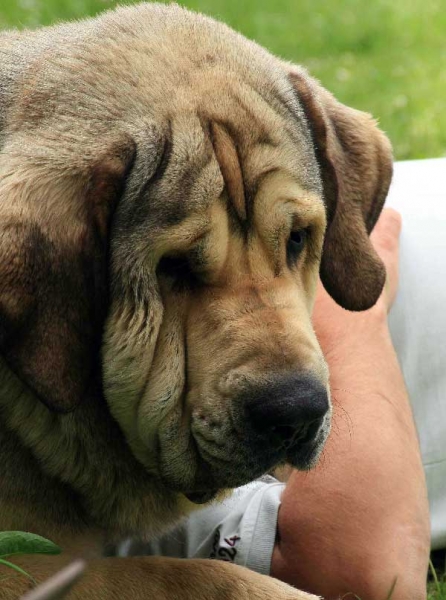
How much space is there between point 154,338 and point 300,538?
1.12 m

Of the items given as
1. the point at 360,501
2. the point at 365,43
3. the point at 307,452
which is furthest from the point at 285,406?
the point at 365,43

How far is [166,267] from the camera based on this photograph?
326cm

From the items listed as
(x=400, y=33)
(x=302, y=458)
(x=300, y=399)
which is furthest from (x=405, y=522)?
(x=400, y=33)

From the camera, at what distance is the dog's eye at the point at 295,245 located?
349cm

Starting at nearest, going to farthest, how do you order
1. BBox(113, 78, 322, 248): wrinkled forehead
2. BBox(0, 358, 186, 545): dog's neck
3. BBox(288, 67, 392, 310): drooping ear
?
BBox(113, 78, 322, 248): wrinkled forehead → BBox(0, 358, 186, 545): dog's neck → BBox(288, 67, 392, 310): drooping ear

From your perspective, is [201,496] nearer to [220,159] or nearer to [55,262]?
[55,262]

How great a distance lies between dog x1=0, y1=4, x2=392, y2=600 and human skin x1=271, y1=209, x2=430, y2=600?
19.7 inches

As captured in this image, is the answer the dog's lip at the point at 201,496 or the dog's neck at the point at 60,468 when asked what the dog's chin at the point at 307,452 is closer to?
the dog's lip at the point at 201,496

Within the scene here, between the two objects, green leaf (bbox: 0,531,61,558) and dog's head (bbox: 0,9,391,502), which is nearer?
green leaf (bbox: 0,531,61,558)

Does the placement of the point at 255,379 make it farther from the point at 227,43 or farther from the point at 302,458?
the point at 227,43

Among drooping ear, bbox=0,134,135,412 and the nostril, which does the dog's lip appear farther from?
drooping ear, bbox=0,134,135,412

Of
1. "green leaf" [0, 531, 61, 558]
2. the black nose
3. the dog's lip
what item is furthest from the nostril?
"green leaf" [0, 531, 61, 558]

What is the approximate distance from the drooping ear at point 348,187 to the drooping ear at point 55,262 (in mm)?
810

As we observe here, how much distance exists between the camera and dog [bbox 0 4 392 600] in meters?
3.14
